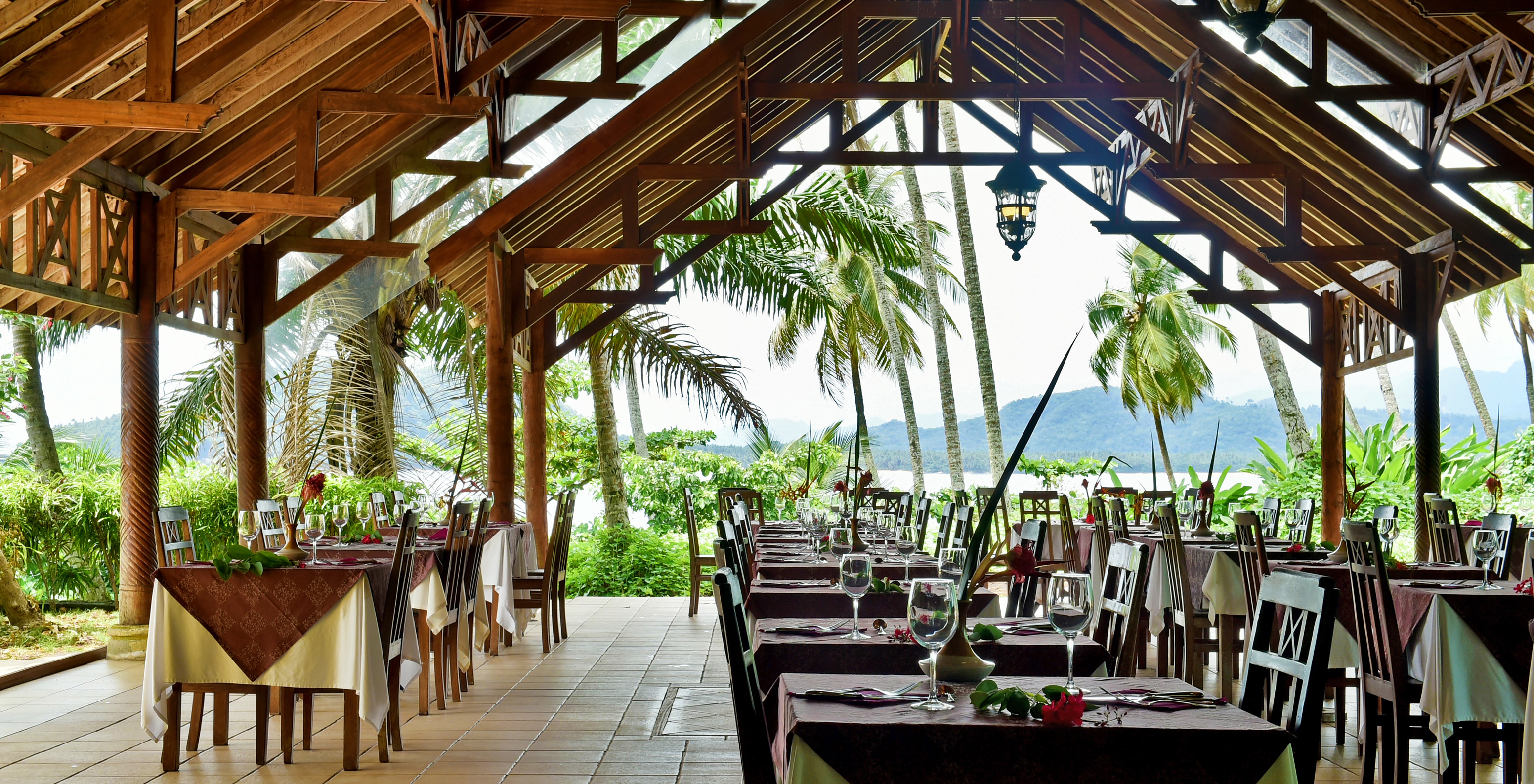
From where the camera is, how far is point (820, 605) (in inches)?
158

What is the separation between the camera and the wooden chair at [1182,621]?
570 centimetres

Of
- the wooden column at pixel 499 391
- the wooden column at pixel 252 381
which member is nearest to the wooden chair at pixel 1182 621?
the wooden column at pixel 499 391

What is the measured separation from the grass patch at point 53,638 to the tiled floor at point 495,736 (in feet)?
1.47

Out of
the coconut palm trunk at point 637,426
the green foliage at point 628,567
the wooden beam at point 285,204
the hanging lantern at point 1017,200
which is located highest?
the hanging lantern at point 1017,200

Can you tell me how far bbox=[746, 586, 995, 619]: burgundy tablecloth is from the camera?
3.98 metres

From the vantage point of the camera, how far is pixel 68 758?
4.72m

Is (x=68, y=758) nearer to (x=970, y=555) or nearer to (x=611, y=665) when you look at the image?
(x=611, y=665)

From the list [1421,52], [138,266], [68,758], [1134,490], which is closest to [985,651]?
[68,758]

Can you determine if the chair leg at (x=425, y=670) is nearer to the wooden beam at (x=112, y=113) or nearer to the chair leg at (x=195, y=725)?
the chair leg at (x=195, y=725)

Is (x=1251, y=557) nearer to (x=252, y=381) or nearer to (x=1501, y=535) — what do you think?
(x=1501, y=535)

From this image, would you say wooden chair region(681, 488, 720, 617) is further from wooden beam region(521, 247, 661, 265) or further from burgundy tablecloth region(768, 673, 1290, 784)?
burgundy tablecloth region(768, 673, 1290, 784)

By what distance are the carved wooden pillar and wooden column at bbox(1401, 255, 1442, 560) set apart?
8536mm

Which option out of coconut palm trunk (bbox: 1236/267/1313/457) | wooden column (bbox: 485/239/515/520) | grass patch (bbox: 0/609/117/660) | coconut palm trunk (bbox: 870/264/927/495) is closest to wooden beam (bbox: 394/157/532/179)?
wooden column (bbox: 485/239/515/520)

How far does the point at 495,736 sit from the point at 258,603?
3.97ft
